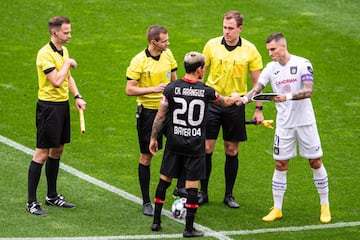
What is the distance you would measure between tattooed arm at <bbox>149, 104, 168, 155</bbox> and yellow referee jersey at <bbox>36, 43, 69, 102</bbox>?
1.32 metres

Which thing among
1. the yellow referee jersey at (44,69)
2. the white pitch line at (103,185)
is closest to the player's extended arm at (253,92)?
the white pitch line at (103,185)

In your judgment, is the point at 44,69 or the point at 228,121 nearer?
the point at 44,69

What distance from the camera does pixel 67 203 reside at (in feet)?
41.3

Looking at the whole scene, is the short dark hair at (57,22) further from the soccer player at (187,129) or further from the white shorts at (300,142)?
the white shorts at (300,142)

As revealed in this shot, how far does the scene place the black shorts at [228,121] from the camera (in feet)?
42.2

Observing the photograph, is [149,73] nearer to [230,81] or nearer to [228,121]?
[230,81]

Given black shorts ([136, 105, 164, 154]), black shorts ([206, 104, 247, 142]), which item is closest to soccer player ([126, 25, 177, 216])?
black shorts ([136, 105, 164, 154])

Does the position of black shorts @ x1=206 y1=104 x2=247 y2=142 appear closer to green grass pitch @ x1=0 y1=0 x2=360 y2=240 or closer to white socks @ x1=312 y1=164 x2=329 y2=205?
green grass pitch @ x1=0 y1=0 x2=360 y2=240

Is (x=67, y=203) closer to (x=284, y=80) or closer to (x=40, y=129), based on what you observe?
(x=40, y=129)

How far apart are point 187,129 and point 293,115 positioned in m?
1.48

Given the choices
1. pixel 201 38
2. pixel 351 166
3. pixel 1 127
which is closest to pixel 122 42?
pixel 201 38

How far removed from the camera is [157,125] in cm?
1164

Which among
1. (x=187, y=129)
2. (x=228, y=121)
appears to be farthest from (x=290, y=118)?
(x=187, y=129)

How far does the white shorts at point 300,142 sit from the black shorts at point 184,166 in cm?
114
